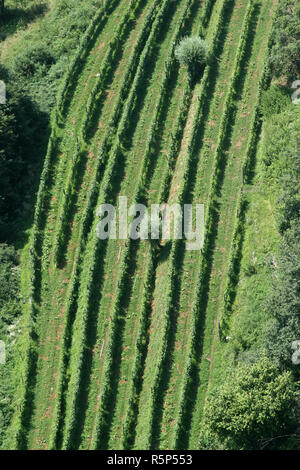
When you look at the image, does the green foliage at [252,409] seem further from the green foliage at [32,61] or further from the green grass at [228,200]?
the green foliage at [32,61]

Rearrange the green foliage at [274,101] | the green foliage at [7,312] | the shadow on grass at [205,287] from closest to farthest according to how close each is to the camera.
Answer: the shadow on grass at [205,287] → the green foliage at [7,312] → the green foliage at [274,101]

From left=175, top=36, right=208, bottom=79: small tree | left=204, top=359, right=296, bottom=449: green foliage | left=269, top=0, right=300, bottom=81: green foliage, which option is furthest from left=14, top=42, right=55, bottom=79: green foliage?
left=204, top=359, right=296, bottom=449: green foliage

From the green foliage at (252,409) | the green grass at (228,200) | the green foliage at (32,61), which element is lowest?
the green foliage at (252,409)

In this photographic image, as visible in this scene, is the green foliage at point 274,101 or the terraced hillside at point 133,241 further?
the green foliage at point 274,101

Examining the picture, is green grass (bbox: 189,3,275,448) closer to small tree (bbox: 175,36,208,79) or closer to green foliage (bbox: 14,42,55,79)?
small tree (bbox: 175,36,208,79)

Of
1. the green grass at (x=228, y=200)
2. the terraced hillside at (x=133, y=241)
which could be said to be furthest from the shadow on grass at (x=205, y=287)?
Result: the green grass at (x=228, y=200)

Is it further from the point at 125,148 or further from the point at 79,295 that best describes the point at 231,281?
the point at 125,148

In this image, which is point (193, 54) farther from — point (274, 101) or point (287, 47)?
point (274, 101)
